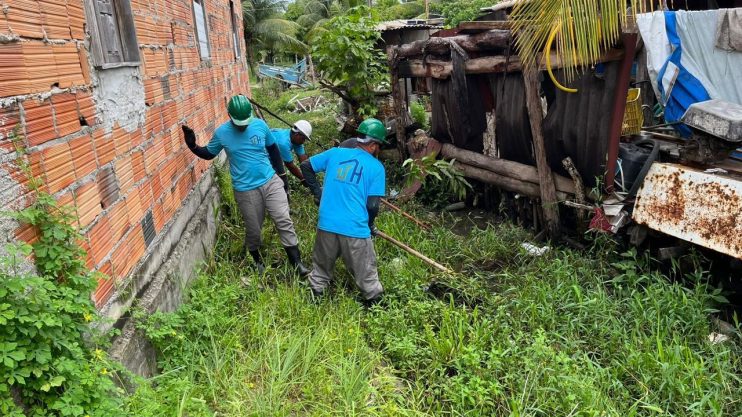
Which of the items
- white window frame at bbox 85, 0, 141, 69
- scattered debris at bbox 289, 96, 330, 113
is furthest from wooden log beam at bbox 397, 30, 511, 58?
scattered debris at bbox 289, 96, 330, 113

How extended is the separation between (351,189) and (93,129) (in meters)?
2.07

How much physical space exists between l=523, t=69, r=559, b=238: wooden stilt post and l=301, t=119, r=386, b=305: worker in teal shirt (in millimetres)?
2006

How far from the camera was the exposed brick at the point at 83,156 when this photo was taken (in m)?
2.48

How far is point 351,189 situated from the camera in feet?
14.1

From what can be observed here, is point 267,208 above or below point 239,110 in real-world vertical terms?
below

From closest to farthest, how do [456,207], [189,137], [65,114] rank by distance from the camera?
1. [65,114]
2. [189,137]
3. [456,207]

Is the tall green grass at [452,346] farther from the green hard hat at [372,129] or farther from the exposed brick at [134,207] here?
the green hard hat at [372,129]

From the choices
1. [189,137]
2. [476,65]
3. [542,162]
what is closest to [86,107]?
[189,137]

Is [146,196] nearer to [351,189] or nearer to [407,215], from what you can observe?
[351,189]

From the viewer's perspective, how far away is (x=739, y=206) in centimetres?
374

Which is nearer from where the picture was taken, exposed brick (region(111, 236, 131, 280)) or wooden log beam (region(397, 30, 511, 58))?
exposed brick (region(111, 236, 131, 280))

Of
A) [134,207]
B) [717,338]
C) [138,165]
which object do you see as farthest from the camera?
[717,338]

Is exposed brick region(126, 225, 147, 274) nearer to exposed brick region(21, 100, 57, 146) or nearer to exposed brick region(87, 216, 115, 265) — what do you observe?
exposed brick region(87, 216, 115, 265)

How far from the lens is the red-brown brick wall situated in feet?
6.83
